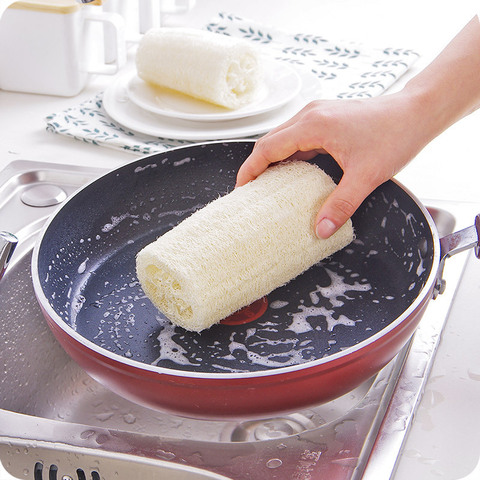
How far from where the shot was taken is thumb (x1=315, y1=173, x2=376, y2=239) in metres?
0.65

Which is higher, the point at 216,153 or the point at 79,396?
the point at 216,153

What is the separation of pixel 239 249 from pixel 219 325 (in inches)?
3.0

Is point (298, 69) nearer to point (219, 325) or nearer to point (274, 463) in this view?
point (219, 325)

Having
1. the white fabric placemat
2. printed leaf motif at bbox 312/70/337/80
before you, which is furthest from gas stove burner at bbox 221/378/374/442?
printed leaf motif at bbox 312/70/337/80

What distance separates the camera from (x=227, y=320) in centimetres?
65

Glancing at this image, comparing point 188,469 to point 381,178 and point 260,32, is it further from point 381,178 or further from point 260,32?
point 260,32

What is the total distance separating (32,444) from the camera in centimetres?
53

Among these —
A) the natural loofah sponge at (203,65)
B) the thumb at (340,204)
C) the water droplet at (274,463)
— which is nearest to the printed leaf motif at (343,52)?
the natural loofah sponge at (203,65)

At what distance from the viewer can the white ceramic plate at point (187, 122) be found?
103 cm

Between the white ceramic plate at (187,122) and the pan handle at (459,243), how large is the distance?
1.55 feet

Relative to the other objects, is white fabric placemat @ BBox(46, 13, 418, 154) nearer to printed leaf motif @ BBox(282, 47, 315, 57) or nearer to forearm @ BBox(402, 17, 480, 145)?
printed leaf motif @ BBox(282, 47, 315, 57)

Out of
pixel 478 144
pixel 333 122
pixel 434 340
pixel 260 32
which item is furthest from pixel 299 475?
pixel 260 32

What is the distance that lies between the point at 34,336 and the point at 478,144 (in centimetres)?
71

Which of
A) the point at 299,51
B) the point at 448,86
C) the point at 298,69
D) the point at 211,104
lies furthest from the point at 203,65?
the point at 448,86
